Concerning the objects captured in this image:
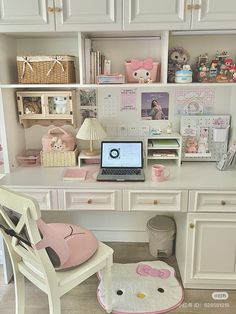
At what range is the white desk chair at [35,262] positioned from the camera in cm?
122

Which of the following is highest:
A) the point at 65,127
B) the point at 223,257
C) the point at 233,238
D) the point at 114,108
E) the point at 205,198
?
the point at 114,108

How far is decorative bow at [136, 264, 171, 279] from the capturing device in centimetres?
213

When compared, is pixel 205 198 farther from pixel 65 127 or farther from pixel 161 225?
pixel 65 127

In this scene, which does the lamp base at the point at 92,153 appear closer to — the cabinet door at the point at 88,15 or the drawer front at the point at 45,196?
the drawer front at the point at 45,196

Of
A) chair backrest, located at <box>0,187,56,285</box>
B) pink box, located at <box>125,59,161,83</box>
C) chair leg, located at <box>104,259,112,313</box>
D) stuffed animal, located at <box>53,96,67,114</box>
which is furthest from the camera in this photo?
stuffed animal, located at <box>53,96,67,114</box>

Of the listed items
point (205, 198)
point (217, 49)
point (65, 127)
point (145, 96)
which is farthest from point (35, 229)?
A: point (217, 49)

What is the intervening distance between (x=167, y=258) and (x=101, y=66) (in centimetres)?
155

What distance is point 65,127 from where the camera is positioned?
7.63 feet

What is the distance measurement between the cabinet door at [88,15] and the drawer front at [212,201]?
1.13m

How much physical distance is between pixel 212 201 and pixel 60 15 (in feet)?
4.77

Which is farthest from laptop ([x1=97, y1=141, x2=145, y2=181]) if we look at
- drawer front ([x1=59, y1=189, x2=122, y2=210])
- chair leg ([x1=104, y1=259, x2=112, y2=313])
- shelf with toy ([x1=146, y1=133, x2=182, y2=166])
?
chair leg ([x1=104, y1=259, x2=112, y2=313])

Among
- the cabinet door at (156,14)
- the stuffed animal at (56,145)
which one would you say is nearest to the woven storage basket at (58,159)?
the stuffed animal at (56,145)

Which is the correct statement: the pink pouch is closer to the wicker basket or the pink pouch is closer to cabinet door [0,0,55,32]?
the wicker basket

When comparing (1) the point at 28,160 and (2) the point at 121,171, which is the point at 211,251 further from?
(1) the point at 28,160
